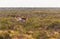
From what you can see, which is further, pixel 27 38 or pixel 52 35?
pixel 52 35

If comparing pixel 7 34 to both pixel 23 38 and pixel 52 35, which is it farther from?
pixel 52 35

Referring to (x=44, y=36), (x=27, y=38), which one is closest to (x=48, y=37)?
(x=44, y=36)

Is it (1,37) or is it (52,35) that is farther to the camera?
(52,35)

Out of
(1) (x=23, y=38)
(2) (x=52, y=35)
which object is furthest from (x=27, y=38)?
(2) (x=52, y=35)

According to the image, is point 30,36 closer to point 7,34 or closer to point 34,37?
point 34,37

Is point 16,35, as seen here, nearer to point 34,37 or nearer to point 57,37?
point 34,37

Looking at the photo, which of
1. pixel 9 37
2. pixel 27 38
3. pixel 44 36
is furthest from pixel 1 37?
pixel 44 36
